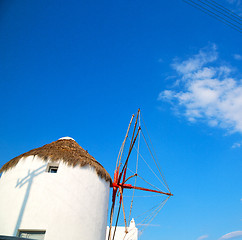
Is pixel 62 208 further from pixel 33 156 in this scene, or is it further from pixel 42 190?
pixel 33 156

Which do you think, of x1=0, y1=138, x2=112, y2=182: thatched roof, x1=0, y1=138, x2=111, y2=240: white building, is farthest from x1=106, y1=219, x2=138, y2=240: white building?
x1=0, y1=138, x2=112, y2=182: thatched roof

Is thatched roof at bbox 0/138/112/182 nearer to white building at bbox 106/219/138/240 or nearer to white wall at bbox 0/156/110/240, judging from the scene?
white wall at bbox 0/156/110/240

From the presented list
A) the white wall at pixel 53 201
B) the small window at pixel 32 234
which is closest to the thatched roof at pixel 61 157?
the white wall at pixel 53 201

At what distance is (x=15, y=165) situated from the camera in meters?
11.6

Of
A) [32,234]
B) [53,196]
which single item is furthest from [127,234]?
[32,234]

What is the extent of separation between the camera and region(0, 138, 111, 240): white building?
968 centimetres

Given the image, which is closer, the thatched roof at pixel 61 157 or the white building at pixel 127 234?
the thatched roof at pixel 61 157

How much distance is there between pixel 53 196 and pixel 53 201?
0.23m

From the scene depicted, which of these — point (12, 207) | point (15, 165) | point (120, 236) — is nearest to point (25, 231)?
point (12, 207)

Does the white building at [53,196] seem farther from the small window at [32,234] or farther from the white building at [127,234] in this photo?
the white building at [127,234]

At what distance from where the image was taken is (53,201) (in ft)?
33.4

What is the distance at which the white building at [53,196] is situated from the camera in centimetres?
968

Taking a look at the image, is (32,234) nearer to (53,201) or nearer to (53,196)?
(53,201)

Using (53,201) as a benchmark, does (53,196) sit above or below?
above
